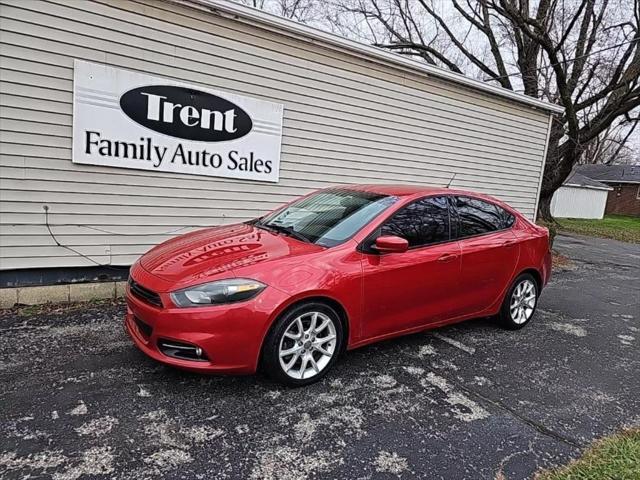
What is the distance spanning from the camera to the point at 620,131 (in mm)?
39531

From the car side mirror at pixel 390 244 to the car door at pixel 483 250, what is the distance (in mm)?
893

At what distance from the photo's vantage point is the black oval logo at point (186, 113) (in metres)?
4.79

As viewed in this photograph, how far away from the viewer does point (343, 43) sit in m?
5.95

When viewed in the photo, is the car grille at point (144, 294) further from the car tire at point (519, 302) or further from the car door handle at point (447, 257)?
the car tire at point (519, 302)

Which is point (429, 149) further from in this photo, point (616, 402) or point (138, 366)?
point (138, 366)

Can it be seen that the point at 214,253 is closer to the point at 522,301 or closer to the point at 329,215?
the point at 329,215

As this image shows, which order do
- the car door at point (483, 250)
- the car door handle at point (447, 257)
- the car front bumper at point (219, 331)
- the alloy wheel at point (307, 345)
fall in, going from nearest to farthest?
the car front bumper at point (219, 331) → the alloy wheel at point (307, 345) → the car door handle at point (447, 257) → the car door at point (483, 250)

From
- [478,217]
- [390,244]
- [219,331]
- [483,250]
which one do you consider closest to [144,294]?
[219,331]

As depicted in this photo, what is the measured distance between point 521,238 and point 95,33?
483 cm

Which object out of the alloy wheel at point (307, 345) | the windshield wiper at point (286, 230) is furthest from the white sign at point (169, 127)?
the alloy wheel at point (307, 345)

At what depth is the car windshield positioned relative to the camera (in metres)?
3.46

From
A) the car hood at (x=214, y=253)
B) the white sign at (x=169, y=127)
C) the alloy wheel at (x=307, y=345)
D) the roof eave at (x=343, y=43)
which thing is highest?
the roof eave at (x=343, y=43)

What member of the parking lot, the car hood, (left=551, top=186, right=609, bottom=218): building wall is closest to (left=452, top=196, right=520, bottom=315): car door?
the parking lot

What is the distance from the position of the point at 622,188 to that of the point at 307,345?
40.5 m
